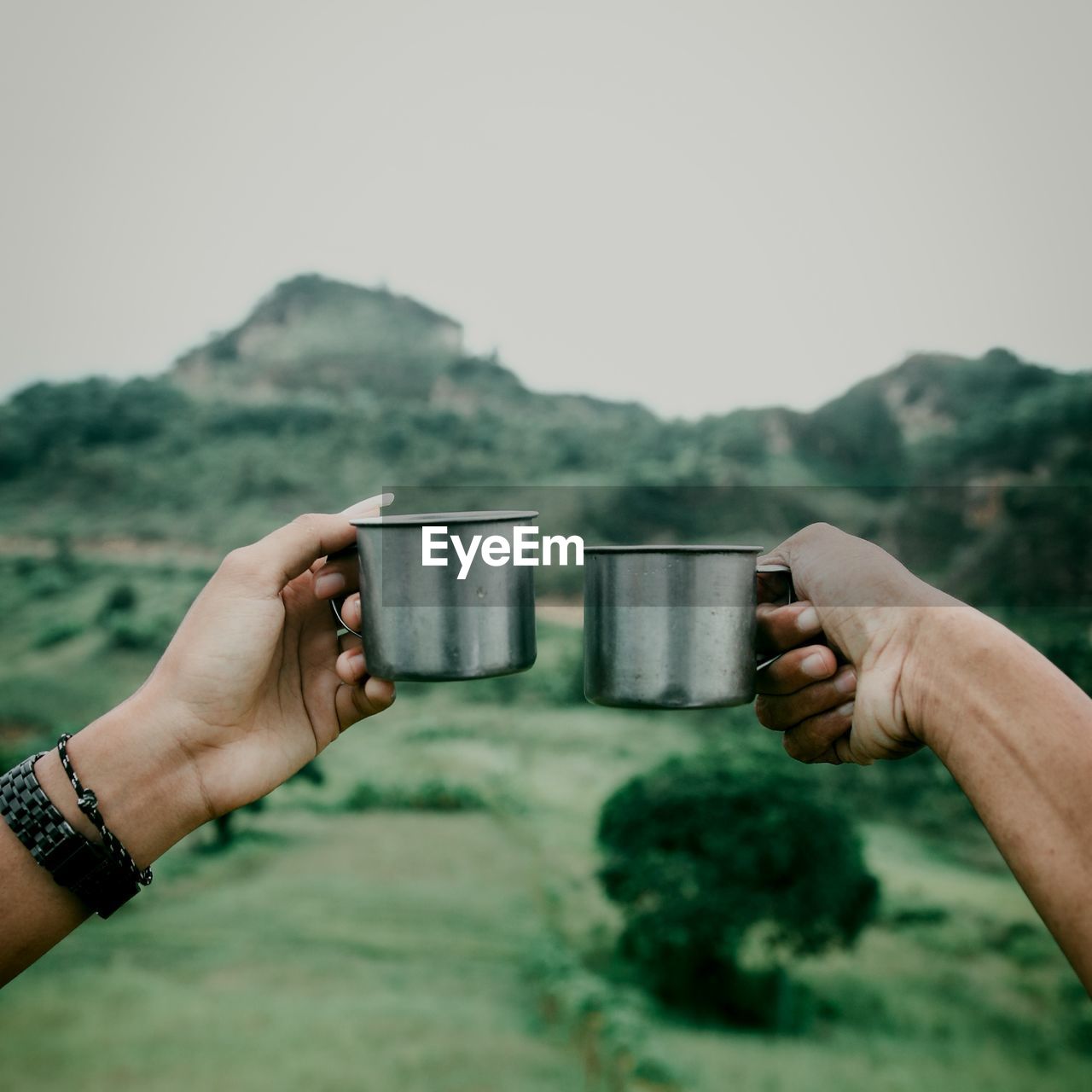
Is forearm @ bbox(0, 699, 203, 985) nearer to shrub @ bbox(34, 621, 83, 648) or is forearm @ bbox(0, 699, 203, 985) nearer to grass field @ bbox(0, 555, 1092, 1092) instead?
grass field @ bbox(0, 555, 1092, 1092)

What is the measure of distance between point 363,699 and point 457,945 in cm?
621

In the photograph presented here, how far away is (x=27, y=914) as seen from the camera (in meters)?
1.52

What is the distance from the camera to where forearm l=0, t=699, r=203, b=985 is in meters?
1.52

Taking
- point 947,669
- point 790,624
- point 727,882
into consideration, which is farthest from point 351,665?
point 727,882

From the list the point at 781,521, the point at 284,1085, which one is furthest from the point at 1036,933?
the point at 284,1085

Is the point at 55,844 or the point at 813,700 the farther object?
the point at 813,700

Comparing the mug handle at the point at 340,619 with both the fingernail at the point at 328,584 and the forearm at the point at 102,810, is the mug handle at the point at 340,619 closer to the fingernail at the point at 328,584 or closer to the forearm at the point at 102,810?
the fingernail at the point at 328,584

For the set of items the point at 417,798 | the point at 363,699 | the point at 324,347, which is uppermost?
the point at 324,347

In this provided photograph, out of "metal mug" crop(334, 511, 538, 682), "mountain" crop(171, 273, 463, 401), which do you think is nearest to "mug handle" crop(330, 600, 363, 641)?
"metal mug" crop(334, 511, 538, 682)

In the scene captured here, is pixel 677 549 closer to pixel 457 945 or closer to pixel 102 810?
pixel 102 810

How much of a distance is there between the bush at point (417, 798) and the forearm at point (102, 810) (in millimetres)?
6610

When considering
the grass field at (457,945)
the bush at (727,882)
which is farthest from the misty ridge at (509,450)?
the bush at (727,882)

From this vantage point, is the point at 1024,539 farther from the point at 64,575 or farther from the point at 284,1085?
the point at 64,575

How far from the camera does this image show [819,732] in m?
1.87
